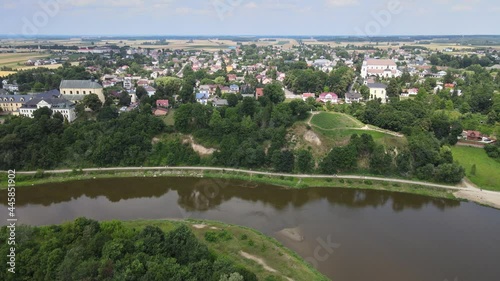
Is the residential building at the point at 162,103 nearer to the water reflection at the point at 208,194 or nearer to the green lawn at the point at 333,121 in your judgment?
the water reflection at the point at 208,194

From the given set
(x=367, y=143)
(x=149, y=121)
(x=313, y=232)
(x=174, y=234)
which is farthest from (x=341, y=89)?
(x=174, y=234)

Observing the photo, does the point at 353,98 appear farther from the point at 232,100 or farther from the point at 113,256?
the point at 113,256

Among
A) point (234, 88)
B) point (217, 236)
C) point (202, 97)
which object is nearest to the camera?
point (217, 236)

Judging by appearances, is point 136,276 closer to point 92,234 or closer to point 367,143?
point 92,234

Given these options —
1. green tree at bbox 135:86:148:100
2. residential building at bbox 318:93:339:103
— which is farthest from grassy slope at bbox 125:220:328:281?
residential building at bbox 318:93:339:103

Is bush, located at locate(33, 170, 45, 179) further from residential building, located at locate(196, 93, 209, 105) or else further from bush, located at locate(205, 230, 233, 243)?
residential building, located at locate(196, 93, 209, 105)

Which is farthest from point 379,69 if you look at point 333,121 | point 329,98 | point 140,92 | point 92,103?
point 92,103
